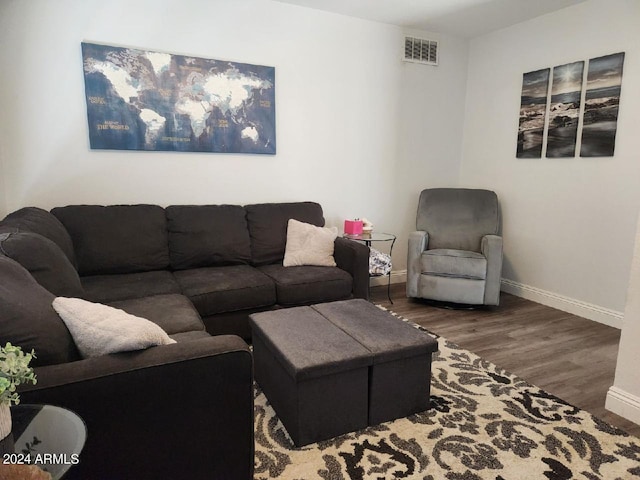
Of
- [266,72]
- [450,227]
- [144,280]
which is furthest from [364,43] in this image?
[144,280]

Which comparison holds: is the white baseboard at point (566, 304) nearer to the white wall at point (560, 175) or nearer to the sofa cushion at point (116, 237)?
the white wall at point (560, 175)

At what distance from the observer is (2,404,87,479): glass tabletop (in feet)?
2.88

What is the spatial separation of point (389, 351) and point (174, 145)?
7.72 ft

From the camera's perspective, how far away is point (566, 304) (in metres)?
3.58

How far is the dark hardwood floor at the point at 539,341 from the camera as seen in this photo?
2.33m

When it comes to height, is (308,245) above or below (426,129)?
below

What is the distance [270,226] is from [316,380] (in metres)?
1.73

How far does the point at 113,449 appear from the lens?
1177mm

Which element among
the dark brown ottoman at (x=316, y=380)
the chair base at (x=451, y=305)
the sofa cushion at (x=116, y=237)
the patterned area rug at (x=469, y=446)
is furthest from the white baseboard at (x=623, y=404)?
the sofa cushion at (x=116, y=237)

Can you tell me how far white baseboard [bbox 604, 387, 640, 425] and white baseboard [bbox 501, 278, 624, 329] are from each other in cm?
138

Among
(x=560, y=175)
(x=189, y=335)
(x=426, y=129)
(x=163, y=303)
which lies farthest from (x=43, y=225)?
(x=560, y=175)

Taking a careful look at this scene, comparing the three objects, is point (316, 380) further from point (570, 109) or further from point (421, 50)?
point (421, 50)

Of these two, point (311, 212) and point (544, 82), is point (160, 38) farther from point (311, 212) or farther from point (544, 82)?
point (544, 82)

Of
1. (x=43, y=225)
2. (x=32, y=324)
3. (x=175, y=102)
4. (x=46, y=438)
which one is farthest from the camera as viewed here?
(x=175, y=102)
